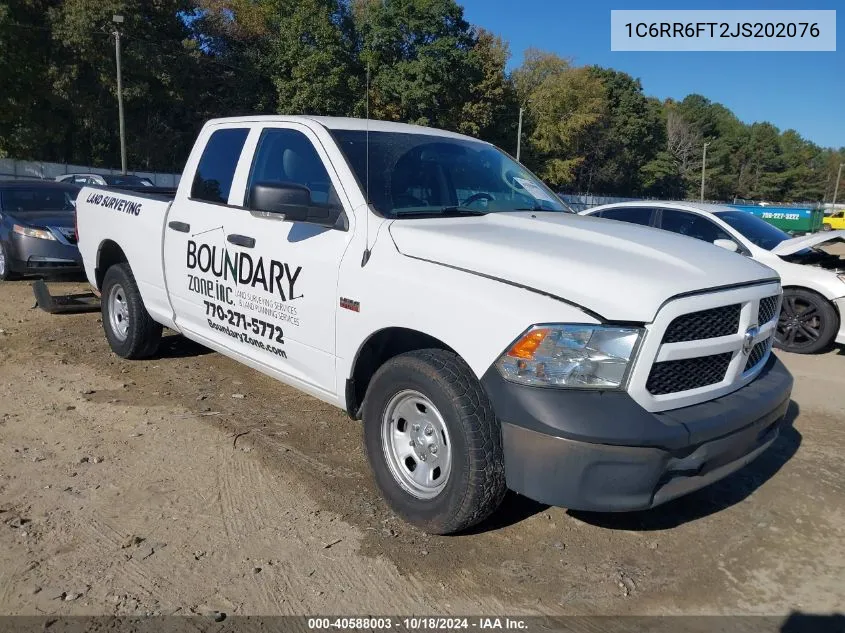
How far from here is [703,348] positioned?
9.26ft

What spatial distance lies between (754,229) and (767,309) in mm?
6159

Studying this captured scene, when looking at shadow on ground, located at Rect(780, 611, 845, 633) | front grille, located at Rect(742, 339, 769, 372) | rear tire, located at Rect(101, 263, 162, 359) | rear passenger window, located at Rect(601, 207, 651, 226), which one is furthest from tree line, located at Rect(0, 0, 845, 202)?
shadow on ground, located at Rect(780, 611, 845, 633)

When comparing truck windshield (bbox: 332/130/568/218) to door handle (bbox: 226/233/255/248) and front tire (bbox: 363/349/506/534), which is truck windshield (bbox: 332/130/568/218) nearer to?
door handle (bbox: 226/233/255/248)

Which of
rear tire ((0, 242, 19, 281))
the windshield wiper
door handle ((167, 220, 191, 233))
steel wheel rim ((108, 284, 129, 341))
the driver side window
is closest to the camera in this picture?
the windshield wiper

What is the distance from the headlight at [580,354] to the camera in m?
2.62

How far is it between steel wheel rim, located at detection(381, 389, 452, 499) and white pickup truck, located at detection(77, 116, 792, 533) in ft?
0.03

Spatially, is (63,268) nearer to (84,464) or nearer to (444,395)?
(84,464)

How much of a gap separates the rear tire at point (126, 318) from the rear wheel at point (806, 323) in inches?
265

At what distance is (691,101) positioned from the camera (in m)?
105

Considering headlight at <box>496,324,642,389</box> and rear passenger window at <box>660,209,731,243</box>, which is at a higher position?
rear passenger window at <box>660,209,731,243</box>

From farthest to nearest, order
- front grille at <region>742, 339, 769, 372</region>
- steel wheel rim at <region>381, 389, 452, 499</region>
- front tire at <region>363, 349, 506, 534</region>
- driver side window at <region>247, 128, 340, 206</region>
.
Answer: driver side window at <region>247, 128, 340, 206</region> → front grille at <region>742, 339, 769, 372</region> → steel wheel rim at <region>381, 389, 452, 499</region> → front tire at <region>363, 349, 506, 534</region>

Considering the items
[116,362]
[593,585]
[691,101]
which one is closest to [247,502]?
[593,585]

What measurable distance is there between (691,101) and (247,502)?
116034 millimetres

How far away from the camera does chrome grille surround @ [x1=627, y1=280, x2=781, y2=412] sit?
2623 millimetres
